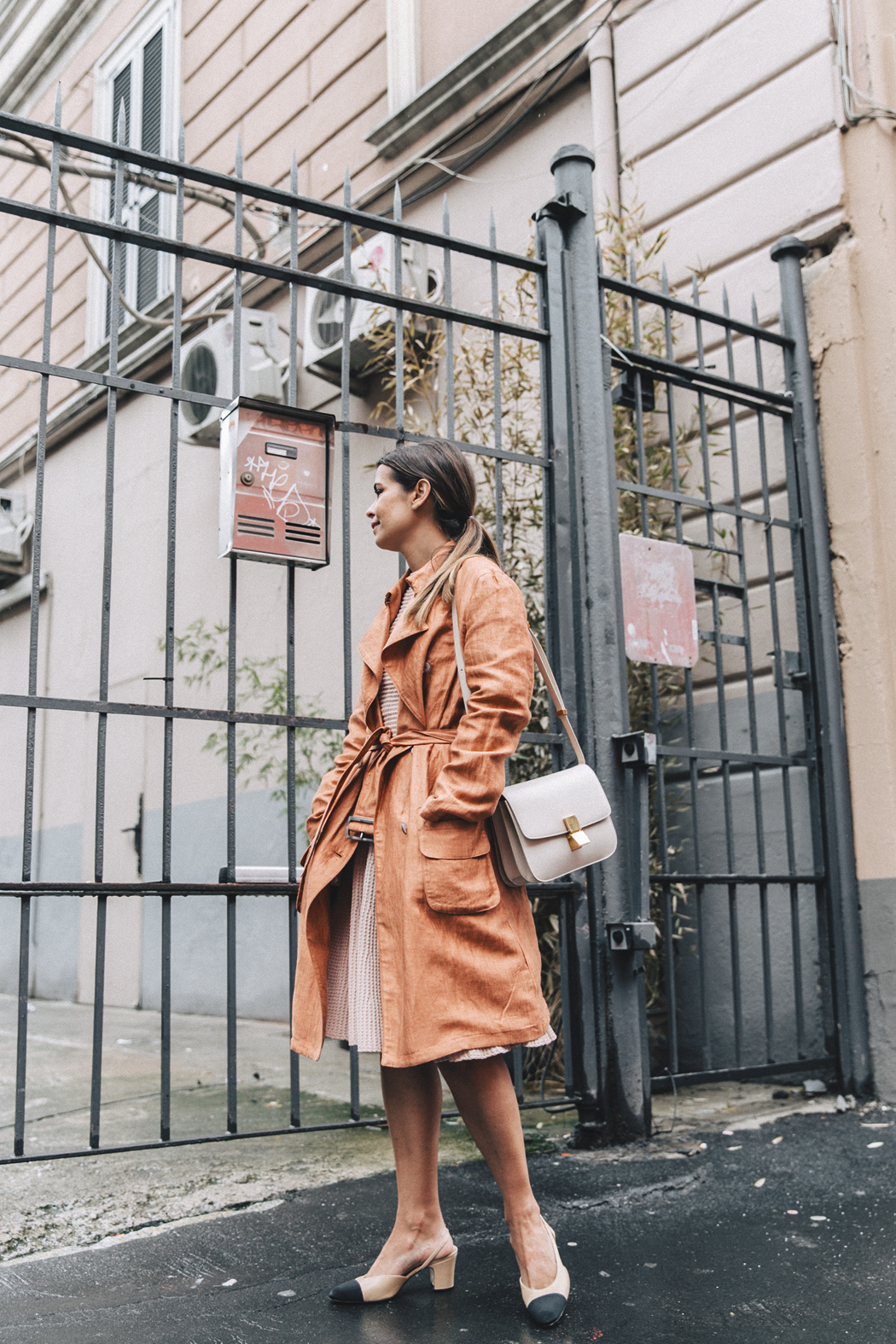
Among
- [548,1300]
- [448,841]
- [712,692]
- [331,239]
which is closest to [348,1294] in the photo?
[548,1300]

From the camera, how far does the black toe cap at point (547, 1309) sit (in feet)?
7.41

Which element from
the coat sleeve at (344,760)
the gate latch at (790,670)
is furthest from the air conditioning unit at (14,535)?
the coat sleeve at (344,760)

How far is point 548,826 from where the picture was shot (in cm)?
243

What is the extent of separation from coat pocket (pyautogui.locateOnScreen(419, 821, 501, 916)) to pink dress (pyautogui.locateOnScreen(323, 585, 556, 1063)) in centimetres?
23

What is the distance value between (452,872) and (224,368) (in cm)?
567

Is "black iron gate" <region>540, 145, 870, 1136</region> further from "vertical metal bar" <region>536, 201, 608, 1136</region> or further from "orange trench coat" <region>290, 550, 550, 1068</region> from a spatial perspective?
"orange trench coat" <region>290, 550, 550, 1068</region>

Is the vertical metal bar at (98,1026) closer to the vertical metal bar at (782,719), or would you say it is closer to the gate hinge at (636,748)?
the gate hinge at (636,748)

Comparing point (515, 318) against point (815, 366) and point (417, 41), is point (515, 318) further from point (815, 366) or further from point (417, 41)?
point (417, 41)

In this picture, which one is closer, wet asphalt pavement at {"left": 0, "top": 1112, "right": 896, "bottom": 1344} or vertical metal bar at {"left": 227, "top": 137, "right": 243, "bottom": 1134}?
wet asphalt pavement at {"left": 0, "top": 1112, "right": 896, "bottom": 1344}

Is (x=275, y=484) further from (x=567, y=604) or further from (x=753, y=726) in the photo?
(x=753, y=726)

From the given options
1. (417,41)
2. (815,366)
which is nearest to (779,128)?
(815,366)

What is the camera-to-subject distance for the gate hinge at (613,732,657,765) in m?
3.72

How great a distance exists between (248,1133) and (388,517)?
179 centimetres

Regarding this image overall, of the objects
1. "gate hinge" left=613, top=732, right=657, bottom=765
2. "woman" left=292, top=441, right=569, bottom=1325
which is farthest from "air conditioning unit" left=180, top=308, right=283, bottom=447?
"woman" left=292, top=441, right=569, bottom=1325
